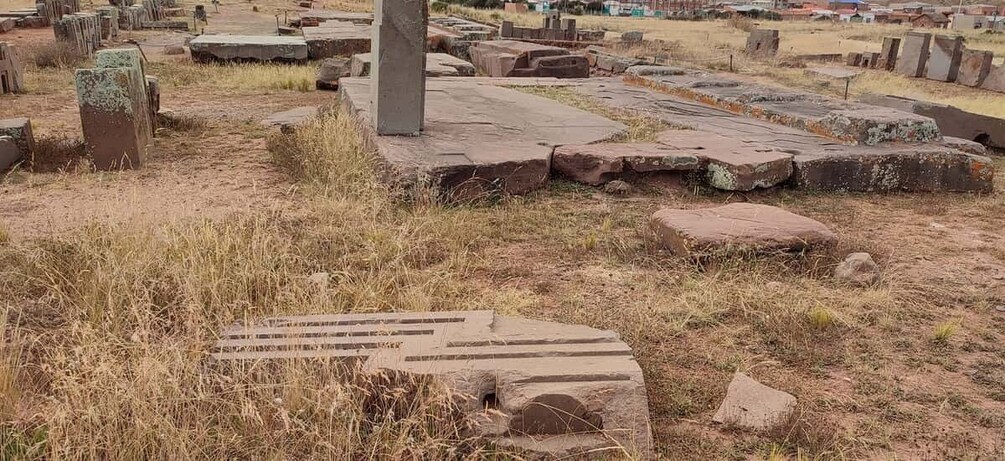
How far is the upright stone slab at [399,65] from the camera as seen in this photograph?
5688 millimetres

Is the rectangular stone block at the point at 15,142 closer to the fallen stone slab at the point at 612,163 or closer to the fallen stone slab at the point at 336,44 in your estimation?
the fallen stone slab at the point at 612,163

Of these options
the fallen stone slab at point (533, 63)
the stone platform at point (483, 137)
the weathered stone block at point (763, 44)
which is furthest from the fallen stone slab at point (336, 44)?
the weathered stone block at point (763, 44)

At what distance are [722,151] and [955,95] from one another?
1131 cm

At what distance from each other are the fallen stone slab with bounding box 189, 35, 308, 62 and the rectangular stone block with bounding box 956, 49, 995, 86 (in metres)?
14.0

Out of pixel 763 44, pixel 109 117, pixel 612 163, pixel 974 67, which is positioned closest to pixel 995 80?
pixel 974 67

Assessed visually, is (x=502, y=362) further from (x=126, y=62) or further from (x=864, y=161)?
(x=126, y=62)

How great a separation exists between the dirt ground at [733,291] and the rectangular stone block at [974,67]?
36.3 feet

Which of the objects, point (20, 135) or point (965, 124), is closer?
point (20, 135)

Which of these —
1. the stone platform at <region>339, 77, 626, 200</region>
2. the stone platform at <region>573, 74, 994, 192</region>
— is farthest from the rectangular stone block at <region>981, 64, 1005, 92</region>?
the stone platform at <region>339, 77, 626, 200</region>

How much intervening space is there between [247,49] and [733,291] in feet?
40.8

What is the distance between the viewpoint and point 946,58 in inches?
653

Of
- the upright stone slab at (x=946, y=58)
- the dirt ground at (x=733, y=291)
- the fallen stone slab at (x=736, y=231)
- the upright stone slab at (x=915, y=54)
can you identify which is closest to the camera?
the dirt ground at (x=733, y=291)

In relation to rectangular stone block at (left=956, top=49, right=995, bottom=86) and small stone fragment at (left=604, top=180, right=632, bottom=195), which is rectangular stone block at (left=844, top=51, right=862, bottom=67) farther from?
small stone fragment at (left=604, top=180, right=632, bottom=195)

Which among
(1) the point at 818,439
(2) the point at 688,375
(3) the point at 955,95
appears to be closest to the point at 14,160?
(2) the point at 688,375
